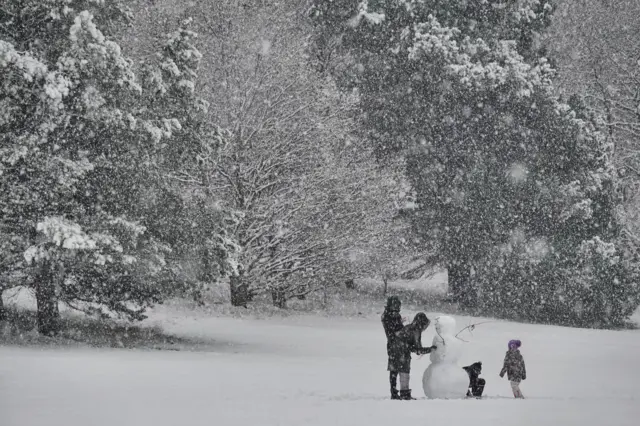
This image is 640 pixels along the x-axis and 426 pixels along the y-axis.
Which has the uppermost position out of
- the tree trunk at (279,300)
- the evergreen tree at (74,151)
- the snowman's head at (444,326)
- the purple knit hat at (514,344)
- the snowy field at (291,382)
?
the evergreen tree at (74,151)

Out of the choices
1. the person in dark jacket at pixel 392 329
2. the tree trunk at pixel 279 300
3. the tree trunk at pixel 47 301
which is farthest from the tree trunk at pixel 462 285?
the person in dark jacket at pixel 392 329

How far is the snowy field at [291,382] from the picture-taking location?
358 inches

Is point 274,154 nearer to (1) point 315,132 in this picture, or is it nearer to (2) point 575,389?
(1) point 315,132

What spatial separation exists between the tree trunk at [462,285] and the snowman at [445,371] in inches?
719

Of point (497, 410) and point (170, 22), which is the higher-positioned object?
point (170, 22)

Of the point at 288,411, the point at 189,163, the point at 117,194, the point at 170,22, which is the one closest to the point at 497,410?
the point at 288,411

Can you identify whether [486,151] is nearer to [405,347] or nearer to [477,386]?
[477,386]

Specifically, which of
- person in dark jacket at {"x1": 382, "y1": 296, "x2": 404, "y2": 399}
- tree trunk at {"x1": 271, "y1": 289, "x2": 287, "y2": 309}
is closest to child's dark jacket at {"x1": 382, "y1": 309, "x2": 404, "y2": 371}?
person in dark jacket at {"x1": 382, "y1": 296, "x2": 404, "y2": 399}

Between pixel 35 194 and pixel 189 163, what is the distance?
165 inches

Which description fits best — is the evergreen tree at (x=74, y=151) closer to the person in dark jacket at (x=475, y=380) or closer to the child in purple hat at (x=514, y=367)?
the person in dark jacket at (x=475, y=380)

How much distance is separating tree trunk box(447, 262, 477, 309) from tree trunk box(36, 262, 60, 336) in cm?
1513

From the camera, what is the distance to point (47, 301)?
17.5 meters

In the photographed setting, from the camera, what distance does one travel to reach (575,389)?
14508 mm

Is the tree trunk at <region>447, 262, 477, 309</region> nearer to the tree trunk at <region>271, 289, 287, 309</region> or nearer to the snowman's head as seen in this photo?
the tree trunk at <region>271, 289, 287, 309</region>
